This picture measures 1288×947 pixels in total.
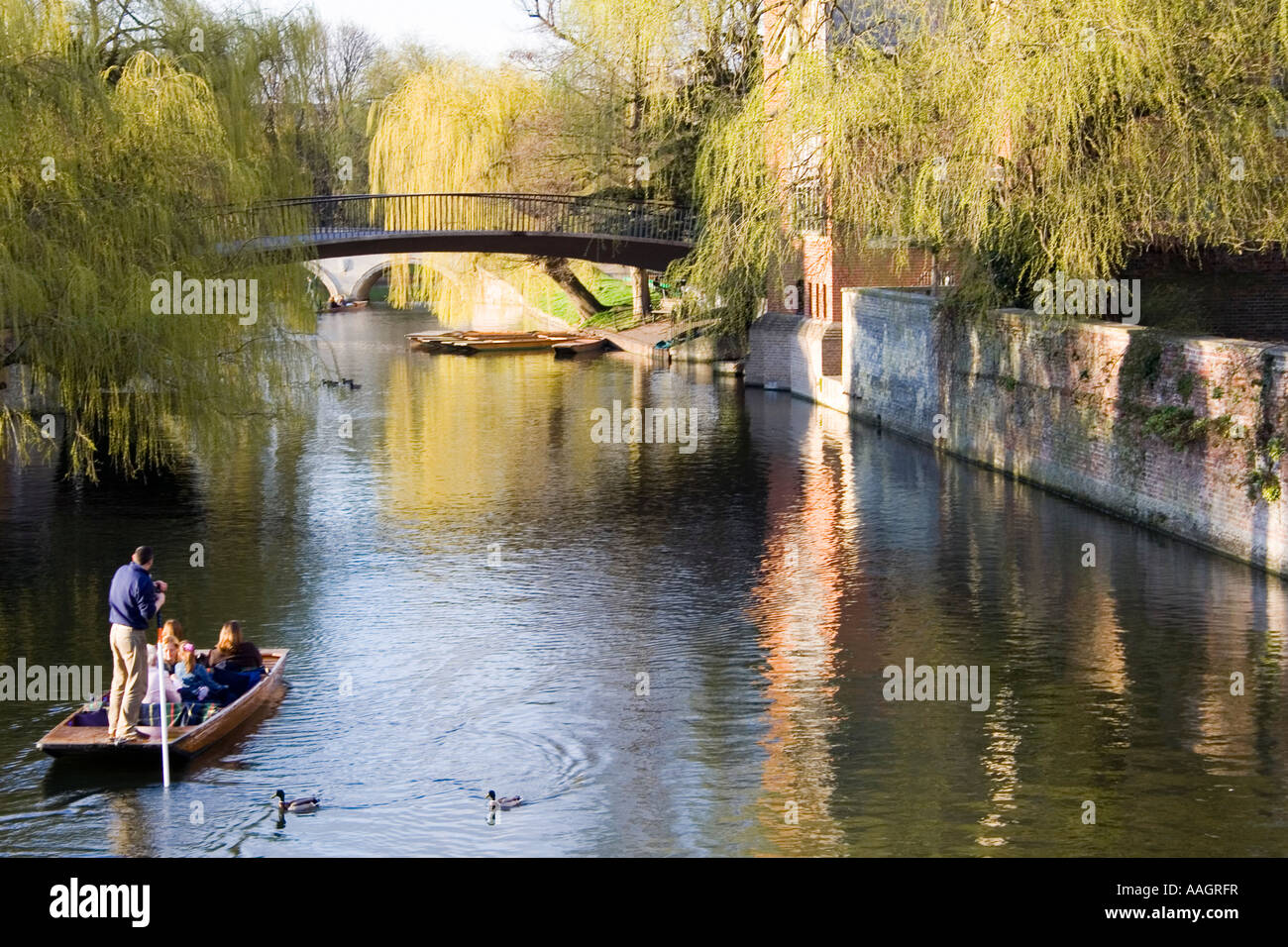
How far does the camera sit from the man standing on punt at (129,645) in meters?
13.5

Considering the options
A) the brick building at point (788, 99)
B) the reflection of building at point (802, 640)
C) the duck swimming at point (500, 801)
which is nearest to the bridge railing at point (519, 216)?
the brick building at point (788, 99)

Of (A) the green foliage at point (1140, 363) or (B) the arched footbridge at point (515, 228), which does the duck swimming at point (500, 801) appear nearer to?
(A) the green foliage at point (1140, 363)

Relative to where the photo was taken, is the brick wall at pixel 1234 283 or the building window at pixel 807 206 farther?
the building window at pixel 807 206

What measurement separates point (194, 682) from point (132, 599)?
4.29 feet

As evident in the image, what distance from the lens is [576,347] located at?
52500 mm

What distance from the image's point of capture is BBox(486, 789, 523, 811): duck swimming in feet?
40.4

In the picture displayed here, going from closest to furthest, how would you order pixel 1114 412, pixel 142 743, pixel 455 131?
pixel 142 743
pixel 1114 412
pixel 455 131

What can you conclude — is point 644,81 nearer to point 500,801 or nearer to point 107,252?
point 107,252

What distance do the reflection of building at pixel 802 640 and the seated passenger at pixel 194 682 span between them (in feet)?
15.7

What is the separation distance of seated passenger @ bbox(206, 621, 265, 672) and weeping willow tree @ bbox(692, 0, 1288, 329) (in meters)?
12.5

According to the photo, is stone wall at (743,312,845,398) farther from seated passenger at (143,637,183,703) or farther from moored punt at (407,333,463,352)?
seated passenger at (143,637,183,703)

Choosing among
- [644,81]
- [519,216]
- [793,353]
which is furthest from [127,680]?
[519,216]

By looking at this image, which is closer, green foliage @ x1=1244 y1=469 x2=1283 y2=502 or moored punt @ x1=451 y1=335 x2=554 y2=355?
green foliage @ x1=1244 y1=469 x2=1283 y2=502

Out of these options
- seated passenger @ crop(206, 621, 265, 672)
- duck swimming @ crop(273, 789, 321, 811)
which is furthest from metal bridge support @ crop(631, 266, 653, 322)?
duck swimming @ crop(273, 789, 321, 811)
